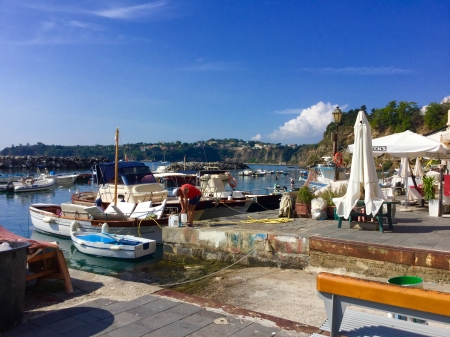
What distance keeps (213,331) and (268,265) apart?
4886mm

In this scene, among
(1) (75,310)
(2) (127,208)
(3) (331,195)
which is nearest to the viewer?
(1) (75,310)

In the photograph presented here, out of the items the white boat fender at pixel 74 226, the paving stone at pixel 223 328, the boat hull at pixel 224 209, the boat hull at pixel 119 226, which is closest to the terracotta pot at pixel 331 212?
the boat hull at pixel 119 226

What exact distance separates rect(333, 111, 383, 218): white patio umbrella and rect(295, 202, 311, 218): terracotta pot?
7.56ft

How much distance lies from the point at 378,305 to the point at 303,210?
820 cm

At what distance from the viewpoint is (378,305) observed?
3598 mm

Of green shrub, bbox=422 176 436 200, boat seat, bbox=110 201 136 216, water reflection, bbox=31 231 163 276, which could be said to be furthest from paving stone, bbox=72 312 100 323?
boat seat, bbox=110 201 136 216

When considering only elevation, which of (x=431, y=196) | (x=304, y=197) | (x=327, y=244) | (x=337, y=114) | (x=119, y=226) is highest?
(x=337, y=114)

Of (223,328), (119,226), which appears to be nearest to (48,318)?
(223,328)

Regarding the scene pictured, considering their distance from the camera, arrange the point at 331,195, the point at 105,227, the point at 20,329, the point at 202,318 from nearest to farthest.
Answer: the point at 20,329
the point at 202,318
the point at 331,195
the point at 105,227

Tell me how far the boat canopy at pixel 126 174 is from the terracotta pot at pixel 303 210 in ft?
33.5

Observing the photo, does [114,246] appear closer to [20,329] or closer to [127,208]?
[127,208]

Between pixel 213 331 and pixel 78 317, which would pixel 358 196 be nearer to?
pixel 213 331

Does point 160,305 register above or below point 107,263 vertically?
above

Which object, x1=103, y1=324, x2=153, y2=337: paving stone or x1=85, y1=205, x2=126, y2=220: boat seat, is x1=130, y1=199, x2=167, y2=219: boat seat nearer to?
x1=85, y1=205, x2=126, y2=220: boat seat
